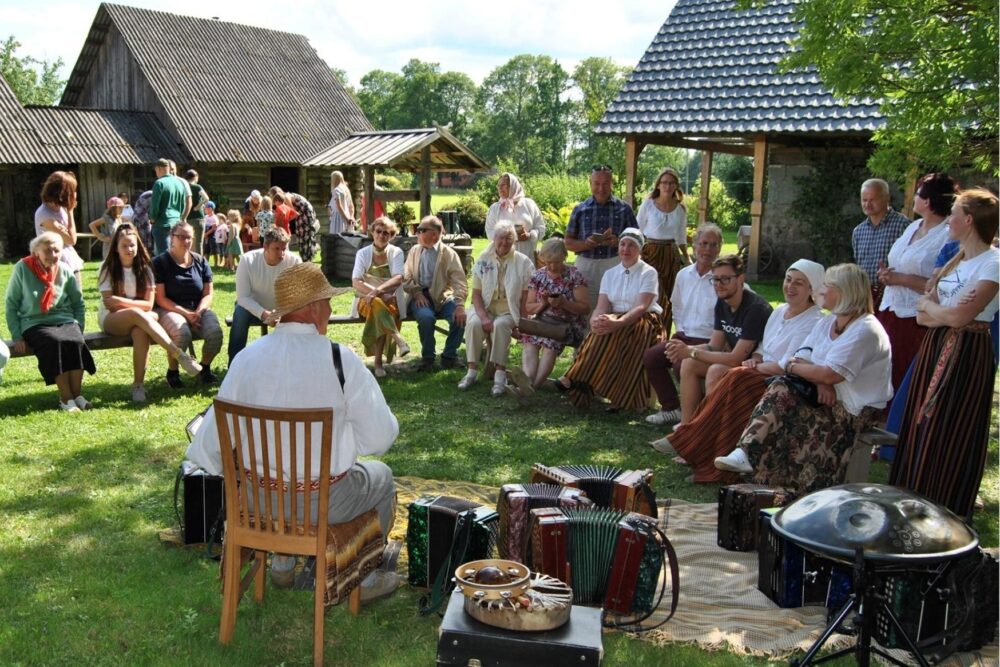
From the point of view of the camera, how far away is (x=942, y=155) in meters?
5.76

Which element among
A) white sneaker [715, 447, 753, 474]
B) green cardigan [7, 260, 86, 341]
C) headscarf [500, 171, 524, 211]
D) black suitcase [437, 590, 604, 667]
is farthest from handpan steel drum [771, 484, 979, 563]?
headscarf [500, 171, 524, 211]

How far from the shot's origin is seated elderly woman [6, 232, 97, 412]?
22.1 ft

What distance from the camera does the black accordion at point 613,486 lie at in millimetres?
4557

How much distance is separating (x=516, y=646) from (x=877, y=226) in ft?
16.0

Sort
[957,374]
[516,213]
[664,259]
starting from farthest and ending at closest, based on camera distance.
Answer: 1. [516,213]
2. [664,259]
3. [957,374]

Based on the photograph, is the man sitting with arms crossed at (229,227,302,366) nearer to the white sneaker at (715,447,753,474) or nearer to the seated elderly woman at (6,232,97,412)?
the seated elderly woman at (6,232,97,412)

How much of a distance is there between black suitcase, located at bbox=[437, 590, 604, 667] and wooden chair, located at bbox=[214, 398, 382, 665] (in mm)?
599

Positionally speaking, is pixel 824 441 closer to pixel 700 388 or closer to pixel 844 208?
pixel 700 388

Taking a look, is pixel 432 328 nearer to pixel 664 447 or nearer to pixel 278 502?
pixel 664 447

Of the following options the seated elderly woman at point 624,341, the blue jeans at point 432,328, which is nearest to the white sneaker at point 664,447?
the seated elderly woman at point 624,341

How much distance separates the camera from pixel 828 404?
511cm

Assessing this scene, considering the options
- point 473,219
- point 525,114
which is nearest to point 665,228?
point 473,219

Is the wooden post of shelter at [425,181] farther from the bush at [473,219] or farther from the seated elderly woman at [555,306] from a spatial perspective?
the bush at [473,219]

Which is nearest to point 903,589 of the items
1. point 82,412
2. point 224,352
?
point 82,412
